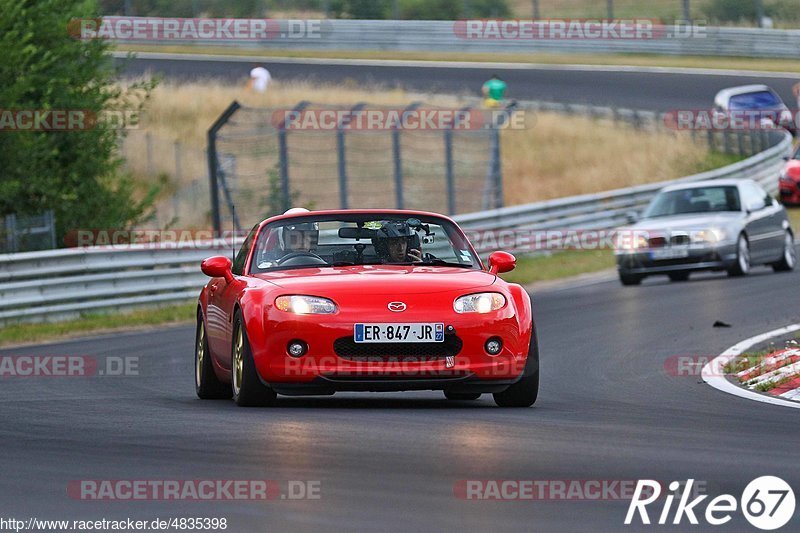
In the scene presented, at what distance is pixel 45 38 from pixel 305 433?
631 inches

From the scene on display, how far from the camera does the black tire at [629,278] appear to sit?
→ 2300 centimetres

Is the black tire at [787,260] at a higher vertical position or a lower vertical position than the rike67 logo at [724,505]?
lower

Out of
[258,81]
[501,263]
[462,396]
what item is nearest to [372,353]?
[501,263]

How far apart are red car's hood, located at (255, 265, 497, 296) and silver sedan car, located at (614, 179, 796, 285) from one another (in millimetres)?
11983

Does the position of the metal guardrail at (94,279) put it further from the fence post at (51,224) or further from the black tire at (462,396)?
the black tire at (462,396)

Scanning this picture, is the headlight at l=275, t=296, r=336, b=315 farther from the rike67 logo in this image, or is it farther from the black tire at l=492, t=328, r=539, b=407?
the rike67 logo

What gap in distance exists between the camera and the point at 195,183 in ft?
111

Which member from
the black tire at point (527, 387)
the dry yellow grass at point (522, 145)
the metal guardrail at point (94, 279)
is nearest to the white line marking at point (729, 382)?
the black tire at point (527, 387)

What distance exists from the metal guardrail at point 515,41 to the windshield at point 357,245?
4557 cm

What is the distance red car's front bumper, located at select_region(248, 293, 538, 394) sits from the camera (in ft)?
31.7

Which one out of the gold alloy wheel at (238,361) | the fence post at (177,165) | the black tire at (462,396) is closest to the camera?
the gold alloy wheel at (238,361)

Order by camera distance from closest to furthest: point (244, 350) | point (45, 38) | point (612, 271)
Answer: point (244, 350) < point (45, 38) < point (612, 271)

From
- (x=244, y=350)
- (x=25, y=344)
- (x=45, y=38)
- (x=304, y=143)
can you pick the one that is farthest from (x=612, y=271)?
(x=244, y=350)

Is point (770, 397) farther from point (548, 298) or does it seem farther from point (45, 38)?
point (45, 38)
